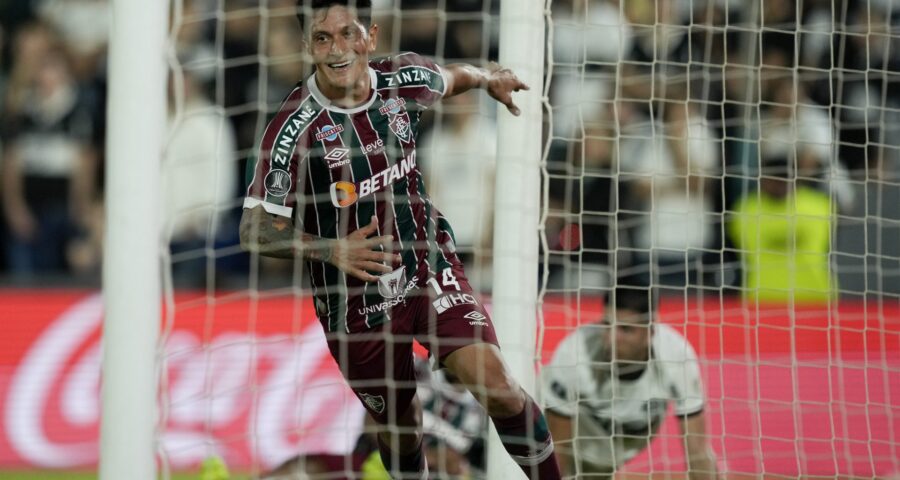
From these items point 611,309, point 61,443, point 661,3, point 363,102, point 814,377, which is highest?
point 661,3

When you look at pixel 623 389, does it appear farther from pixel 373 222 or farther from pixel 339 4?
pixel 339 4

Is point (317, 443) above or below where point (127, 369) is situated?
below

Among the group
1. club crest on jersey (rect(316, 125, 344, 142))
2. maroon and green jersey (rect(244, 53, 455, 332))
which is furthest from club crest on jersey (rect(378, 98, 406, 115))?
club crest on jersey (rect(316, 125, 344, 142))

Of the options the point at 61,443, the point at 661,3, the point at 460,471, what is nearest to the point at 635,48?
the point at 661,3

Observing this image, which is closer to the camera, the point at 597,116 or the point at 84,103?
the point at 597,116

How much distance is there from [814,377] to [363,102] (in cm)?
379

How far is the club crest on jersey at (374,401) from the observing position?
4238mm

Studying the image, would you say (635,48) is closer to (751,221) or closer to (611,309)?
(751,221)

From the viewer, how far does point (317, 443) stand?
680 centimetres

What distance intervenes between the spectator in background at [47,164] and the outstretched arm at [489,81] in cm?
391

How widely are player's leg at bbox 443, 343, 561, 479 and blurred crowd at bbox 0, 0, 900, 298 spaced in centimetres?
225

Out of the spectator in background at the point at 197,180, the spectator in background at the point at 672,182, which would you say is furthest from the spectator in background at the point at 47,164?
the spectator in background at the point at 672,182

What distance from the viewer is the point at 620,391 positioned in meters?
5.65

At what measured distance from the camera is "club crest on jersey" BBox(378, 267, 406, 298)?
13.2 feet
